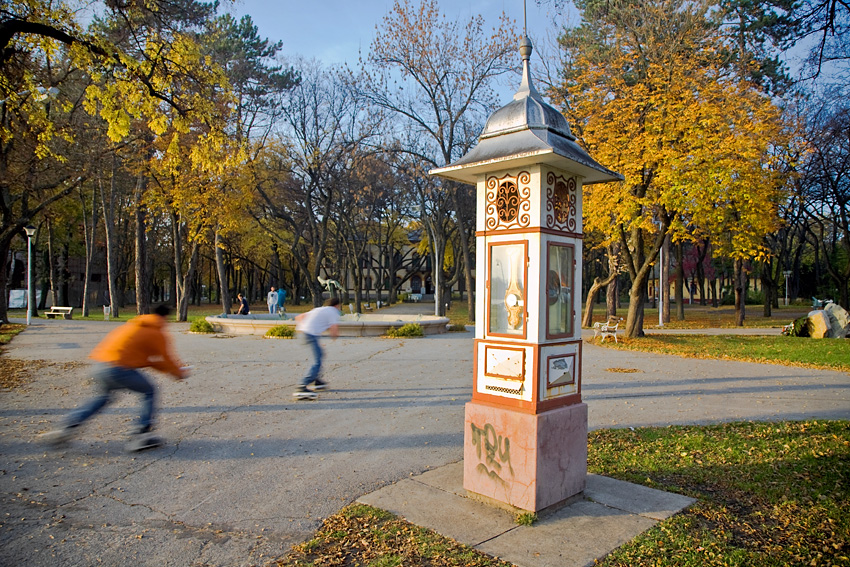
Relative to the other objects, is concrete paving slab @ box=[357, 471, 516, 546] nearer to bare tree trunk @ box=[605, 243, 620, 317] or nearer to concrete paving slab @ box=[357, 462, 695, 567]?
concrete paving slab @ box=[357, 462, 695, 567]

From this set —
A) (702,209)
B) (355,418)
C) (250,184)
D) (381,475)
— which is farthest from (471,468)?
(250,184)

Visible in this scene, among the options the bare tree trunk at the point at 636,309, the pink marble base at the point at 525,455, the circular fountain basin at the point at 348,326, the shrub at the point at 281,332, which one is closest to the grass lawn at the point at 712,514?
the pink marble base at the point at 525,455

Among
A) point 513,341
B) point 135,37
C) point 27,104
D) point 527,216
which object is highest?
point 135,37

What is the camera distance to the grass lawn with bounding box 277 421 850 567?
374cm

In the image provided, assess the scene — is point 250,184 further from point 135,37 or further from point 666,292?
point 666,292

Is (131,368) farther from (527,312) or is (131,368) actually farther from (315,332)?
(527,312)

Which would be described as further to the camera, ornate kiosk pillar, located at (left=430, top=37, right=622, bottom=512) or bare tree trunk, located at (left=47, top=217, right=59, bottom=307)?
bare tree trunk, located at (left=47, top=217, right=59, bottom=307)

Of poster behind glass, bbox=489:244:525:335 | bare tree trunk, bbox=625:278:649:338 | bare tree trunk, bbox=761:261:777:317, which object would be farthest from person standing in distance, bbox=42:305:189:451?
bare tree trunk, bbox=761:261:777:317

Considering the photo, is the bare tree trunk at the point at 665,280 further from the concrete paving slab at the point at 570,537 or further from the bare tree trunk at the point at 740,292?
the concrete paving slab at the point at 570,537

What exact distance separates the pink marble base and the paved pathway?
3.55 feet

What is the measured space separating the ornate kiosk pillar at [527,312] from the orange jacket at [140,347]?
3498 mm

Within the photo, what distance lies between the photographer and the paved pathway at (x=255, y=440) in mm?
4082

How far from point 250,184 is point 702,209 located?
61.9ft

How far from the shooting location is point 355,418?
7754 mm
